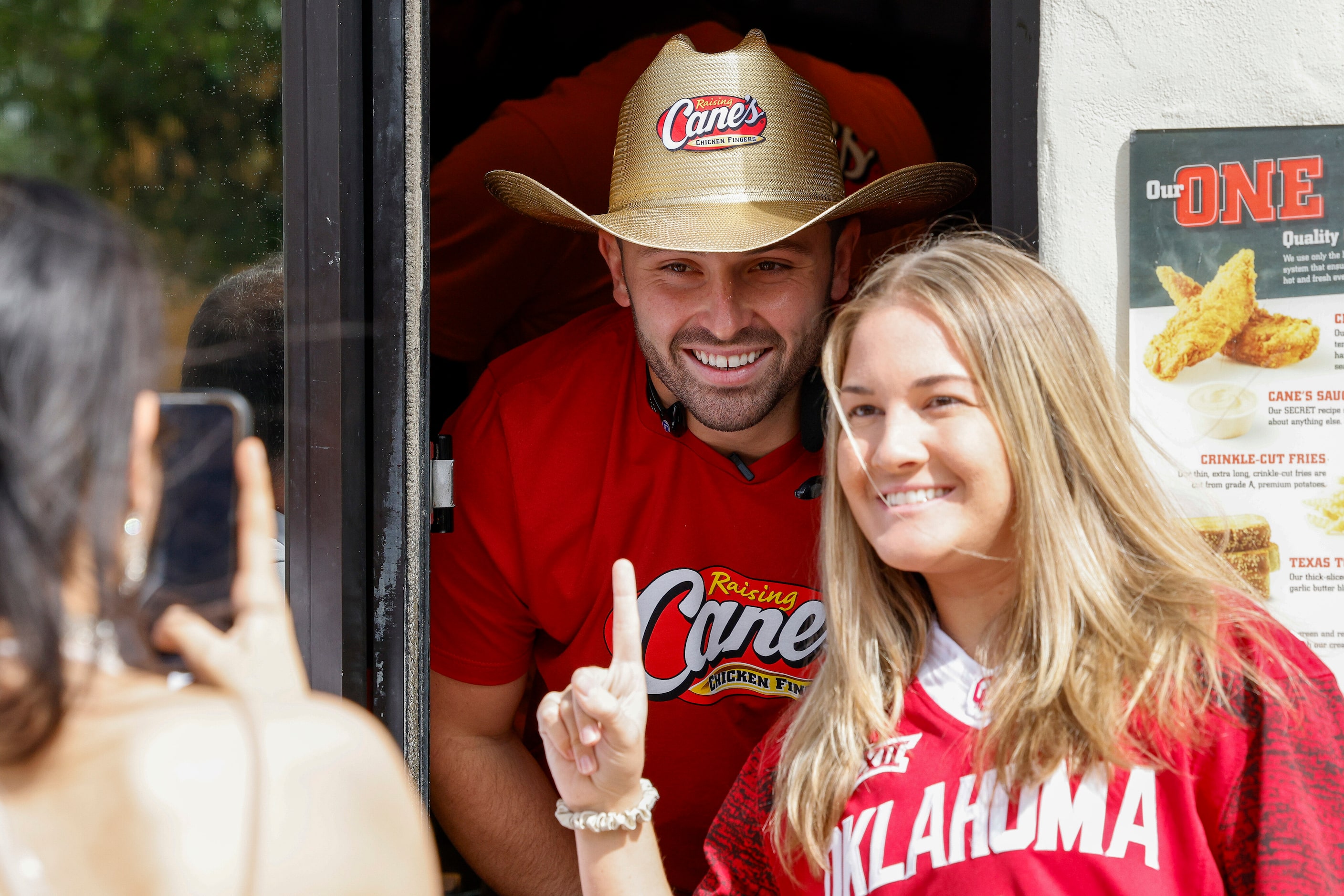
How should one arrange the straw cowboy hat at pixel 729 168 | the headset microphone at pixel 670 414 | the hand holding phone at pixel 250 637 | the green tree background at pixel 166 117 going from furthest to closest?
the headset microphone at pixel 670 414, the straw cowboy hat at pixel 729 168, the green tree background at pixel 166 117, the hand holding phone at pixel 250 637

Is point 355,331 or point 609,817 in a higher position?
point 355,331

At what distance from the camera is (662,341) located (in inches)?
86.0

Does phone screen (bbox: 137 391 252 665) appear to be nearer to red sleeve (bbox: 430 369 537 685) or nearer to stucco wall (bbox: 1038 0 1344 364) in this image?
red sleeve (bbox: 430 369 537 685)

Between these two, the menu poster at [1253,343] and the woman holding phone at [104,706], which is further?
the menu poster at [1253,343]

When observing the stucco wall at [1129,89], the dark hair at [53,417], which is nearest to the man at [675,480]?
the stucco wall at [1129,89]

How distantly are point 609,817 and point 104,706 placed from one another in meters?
0.88

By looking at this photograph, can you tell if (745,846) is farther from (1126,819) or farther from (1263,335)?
(1263,335)

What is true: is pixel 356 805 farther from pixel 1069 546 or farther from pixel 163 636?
pixel 1069 546

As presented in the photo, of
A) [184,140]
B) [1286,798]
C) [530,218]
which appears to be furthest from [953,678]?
[530,218]

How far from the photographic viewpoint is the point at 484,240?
2822 mm

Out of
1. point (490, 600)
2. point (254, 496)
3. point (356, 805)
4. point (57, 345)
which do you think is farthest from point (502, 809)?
point (57, 345)

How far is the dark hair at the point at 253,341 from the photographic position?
1546 millimetres

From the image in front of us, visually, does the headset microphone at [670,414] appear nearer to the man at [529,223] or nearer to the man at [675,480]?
the man at [675,480]

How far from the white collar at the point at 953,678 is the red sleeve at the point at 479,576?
37.2 inches
